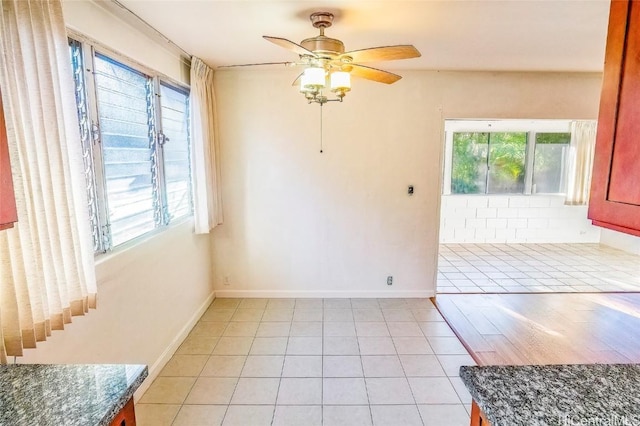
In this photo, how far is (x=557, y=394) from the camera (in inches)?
38.9

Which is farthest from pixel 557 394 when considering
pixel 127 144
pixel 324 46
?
pixel 127 144

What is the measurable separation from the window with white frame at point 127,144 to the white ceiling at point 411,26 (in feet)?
1.39

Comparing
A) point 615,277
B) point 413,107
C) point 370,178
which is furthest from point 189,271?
point 615,277

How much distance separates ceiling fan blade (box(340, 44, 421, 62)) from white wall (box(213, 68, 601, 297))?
5.58 feet

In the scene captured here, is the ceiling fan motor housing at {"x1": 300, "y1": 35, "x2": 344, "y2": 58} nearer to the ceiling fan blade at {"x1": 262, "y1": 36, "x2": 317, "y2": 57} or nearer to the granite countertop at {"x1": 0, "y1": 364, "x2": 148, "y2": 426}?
the ceiling fan blade at {"x1": 262, "y1": 36, "x2": 317, "y2": 57}

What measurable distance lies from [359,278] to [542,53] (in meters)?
2.75

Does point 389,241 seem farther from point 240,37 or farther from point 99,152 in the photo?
point 99,152

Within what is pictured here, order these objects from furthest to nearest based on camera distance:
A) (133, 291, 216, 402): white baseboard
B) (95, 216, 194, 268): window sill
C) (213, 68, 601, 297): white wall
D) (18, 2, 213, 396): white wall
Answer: (213, 68, 601, 297): white wall → (133, 291, 216, 402): white baseboard → (95, 216, 194, 268): window sill → (18, 2, 213, 396): white wall

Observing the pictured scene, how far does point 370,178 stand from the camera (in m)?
3.80

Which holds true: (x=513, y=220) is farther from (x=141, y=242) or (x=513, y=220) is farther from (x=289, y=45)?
(x=141, y=242)

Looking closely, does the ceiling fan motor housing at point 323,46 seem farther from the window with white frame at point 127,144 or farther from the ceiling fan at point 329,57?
the window with white frame at point 127,144

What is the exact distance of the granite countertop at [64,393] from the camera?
0.90m

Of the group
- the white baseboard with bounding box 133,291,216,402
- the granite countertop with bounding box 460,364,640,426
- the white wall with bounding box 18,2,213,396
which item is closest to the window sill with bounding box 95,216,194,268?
the white wall with bounding box 18,2,213,396

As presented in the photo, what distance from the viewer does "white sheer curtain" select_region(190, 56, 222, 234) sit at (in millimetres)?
3135
